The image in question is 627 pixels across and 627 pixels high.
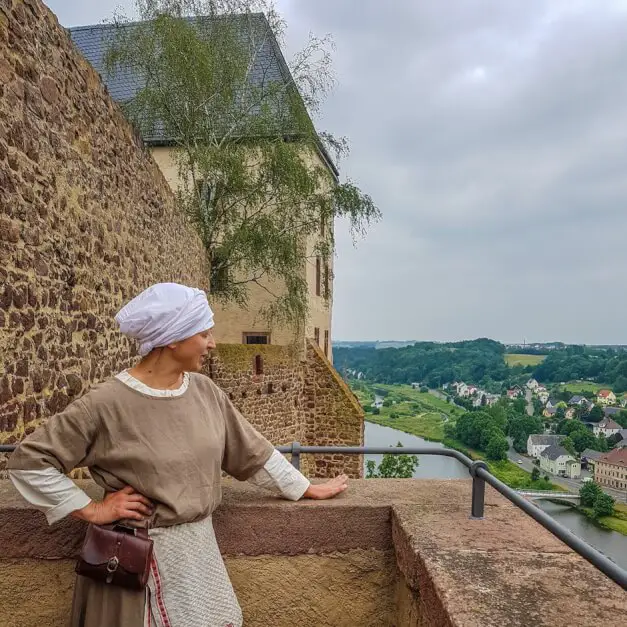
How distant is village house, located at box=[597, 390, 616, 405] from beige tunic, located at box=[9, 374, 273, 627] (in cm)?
6116

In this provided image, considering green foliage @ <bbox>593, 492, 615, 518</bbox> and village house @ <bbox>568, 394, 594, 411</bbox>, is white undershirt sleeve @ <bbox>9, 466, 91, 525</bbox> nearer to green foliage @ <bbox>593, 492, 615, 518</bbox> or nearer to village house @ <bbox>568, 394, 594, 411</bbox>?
green foliage @ <bbox>593, 492, 615, 518</bbox>

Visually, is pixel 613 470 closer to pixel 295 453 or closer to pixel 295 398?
pixel 295 398

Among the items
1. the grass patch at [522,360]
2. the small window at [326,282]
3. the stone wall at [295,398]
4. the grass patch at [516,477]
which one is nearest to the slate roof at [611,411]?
the grass patch at [516,477]

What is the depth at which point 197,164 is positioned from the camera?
38.7ft

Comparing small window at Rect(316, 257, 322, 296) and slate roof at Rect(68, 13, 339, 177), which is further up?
slate roof at Rect(68, 13, 339, 177)

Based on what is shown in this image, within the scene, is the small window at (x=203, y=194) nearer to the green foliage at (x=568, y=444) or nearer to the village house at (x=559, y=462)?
the green foliage at (x=568, y=444)

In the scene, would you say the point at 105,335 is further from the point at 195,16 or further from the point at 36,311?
the point at 195,16

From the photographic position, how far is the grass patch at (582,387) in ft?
219

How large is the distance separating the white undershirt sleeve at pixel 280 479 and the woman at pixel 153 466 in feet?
0.98

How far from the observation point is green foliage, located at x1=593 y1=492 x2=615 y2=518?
32.6 meters

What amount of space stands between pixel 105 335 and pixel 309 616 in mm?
3990

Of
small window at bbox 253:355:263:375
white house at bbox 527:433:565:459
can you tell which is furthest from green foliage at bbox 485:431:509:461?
small window at bbox 253:355:263:375

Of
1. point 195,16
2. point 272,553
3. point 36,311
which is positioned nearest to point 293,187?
point 195,16

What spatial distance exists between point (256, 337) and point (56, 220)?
1071cm
